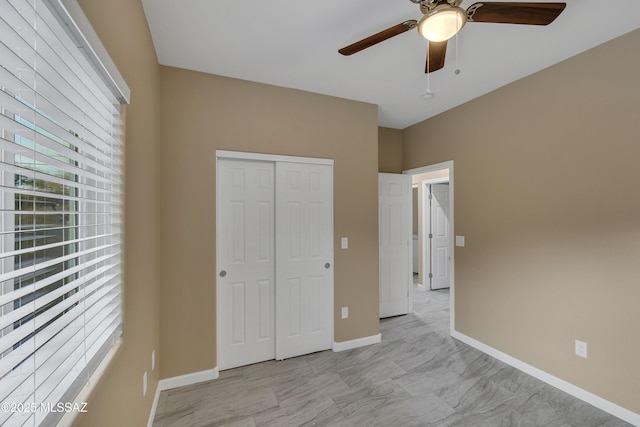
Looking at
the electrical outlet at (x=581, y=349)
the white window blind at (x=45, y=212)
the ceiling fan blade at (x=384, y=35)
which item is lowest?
the electrical outlet at (x=581, y=349)

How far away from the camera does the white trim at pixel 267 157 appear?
2.55 metres

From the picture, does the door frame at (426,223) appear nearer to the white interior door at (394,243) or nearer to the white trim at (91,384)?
the white interior door at (394,243)

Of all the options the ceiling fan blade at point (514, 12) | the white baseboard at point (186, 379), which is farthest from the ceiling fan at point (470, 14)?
the white baseboard at point (186, 379)

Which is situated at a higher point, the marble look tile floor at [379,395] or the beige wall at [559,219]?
the beige wall at [559,219]

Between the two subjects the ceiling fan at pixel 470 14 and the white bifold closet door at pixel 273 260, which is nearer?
the ceiling fan at pixel 470 14

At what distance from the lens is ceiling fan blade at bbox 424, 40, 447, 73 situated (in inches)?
66.6

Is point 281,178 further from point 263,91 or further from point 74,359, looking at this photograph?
point 74,359

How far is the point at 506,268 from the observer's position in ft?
9.07

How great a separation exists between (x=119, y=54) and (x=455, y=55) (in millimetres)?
2293

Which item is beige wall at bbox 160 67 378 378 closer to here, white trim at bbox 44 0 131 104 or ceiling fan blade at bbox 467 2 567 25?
white trim at bbox 44 0 131 104

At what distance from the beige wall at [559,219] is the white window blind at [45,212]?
315 centimetres

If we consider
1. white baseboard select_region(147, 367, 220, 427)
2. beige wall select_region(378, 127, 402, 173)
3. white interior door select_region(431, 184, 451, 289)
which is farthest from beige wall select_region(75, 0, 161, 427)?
white interior door select_region(431, 184, 451, 289)

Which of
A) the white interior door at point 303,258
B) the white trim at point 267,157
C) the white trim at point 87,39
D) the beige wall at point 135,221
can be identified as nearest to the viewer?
the white trim at point 87,39

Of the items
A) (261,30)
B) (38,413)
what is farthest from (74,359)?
(261,30)
